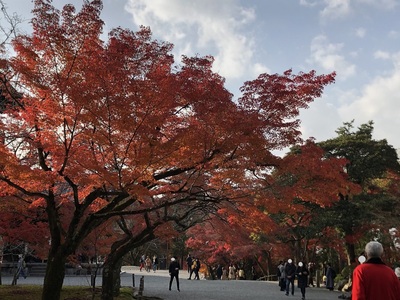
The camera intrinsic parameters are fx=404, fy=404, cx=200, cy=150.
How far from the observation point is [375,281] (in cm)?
430

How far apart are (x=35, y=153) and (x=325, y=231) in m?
21.2

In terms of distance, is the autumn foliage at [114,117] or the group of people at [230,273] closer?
the autumn foliage at [114,117]

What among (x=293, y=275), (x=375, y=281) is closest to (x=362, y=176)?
(x=293, y=275)

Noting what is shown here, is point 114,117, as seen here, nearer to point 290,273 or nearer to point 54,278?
point 54,278

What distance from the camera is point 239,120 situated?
10938 millimetres

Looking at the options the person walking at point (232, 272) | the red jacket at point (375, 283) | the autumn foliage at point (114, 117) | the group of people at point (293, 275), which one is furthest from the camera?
the person walking at point (232, 272)

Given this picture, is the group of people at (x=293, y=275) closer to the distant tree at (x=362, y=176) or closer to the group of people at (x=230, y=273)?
the distant tree at (x=362, y=176)

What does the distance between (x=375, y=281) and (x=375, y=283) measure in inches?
0.8

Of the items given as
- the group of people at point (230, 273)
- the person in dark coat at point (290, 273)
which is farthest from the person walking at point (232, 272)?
the person in dark coat at point (290, 273)

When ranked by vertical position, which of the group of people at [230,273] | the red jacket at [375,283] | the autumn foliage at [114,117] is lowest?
the group of people at [230,273]

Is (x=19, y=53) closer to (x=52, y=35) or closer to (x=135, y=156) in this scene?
(x=52, y=35)

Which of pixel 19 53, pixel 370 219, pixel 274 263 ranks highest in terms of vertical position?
pixel 19 53

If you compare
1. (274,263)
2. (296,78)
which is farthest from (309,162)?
(274,263)

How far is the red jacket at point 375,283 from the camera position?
4.27 metres
